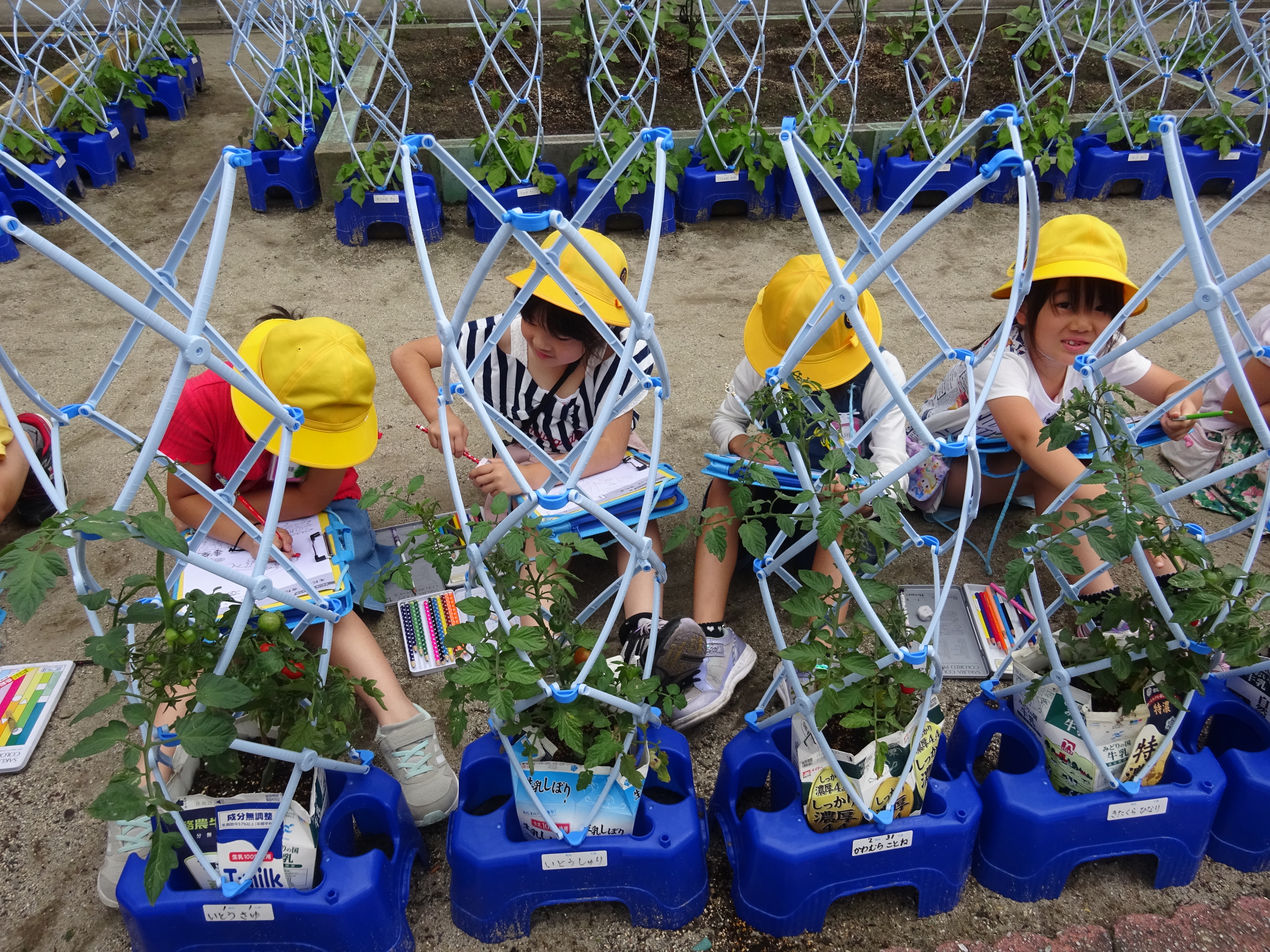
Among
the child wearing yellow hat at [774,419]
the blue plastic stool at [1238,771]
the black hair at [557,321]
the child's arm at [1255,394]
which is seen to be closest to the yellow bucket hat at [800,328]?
the child wearing yellow hat at [774,419]

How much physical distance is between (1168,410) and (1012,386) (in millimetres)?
443

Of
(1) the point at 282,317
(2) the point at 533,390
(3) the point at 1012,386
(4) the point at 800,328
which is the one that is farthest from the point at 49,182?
(3) the point at 1012,386

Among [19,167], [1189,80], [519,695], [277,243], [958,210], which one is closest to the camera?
[19,167]

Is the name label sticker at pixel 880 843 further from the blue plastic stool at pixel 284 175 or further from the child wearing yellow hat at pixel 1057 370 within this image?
the blue plastic stool at pixel 284 175

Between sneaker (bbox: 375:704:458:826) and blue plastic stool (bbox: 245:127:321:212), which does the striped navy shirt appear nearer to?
sneaker (bbox: 375:704:458:826)

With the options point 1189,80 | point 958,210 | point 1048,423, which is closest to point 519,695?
point 1048,423

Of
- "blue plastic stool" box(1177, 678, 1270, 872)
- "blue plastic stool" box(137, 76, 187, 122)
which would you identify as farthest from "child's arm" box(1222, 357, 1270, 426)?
"blue plastic stool" box(137, 76, 187, 122)

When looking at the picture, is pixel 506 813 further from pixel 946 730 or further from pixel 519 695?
pixel 946 730

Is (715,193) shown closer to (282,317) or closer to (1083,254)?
(1083,254)

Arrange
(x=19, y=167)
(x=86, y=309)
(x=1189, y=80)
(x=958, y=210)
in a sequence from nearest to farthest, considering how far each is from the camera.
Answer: (x=19, y=167)
(x=86, y=309)
(x=958, y=210)
(x=1189, y=80)

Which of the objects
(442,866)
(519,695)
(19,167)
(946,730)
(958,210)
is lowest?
(442,866)

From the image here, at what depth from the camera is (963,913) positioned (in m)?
1.65

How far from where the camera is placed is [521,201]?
3943 millimetres

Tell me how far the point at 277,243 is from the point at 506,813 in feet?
10.8
